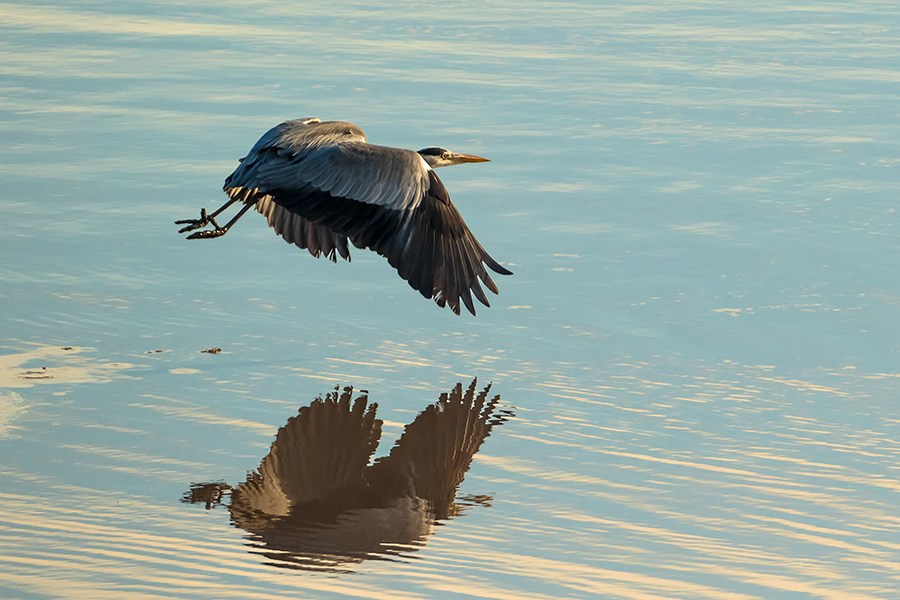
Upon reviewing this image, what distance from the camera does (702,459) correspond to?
6652mm

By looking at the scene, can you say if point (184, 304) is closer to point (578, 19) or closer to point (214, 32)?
point (214, 32)

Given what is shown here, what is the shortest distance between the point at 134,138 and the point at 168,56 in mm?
3140

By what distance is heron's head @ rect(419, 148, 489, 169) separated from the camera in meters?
9.09

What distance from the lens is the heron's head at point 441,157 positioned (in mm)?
9094

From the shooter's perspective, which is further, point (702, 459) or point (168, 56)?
point (168, 56)

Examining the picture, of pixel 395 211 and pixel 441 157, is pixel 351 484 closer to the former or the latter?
pixel 395 211

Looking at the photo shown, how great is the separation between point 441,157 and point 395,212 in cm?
166

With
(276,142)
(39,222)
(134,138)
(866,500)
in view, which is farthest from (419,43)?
(866,500)

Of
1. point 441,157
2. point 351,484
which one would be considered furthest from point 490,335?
point 351,484

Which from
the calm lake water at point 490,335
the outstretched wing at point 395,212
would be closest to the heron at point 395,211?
the outstretched wing at point 395,212

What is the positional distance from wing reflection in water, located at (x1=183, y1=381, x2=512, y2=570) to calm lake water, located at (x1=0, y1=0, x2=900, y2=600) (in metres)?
0.02

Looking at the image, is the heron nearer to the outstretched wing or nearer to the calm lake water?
the outstretched wing

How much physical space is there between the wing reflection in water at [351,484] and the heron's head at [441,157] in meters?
2.23

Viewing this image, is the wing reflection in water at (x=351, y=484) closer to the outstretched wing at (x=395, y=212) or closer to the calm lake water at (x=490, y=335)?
the calm lake water at (x=490, y=335)
